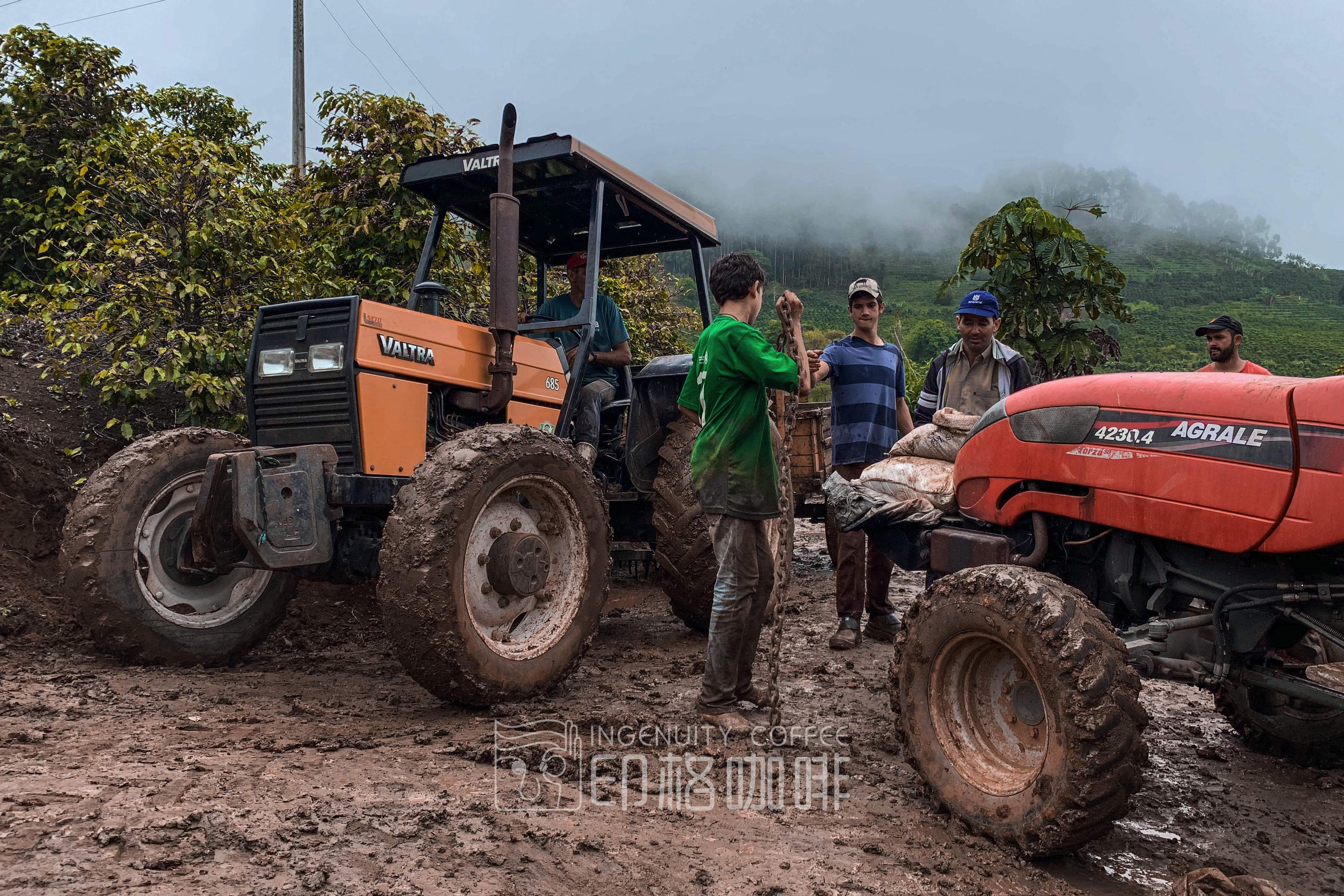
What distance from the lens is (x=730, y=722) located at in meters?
3.62

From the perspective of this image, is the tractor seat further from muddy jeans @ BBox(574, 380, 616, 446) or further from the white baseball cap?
the white baseball cap

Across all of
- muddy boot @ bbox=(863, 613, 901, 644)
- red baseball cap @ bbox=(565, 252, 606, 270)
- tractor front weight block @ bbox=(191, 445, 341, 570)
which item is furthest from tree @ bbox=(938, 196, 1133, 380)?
tractor front weight block @ bbox=(191, 445, 341, 570)

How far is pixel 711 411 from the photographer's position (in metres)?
3.85

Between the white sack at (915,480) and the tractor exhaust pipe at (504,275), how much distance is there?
1815mm

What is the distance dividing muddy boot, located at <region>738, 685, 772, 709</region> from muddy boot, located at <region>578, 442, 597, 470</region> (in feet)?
4.96

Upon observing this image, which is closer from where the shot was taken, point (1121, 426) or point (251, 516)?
point (1121, 426)

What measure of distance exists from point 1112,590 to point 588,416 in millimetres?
2933

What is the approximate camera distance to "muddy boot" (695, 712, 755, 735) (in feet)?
11.8

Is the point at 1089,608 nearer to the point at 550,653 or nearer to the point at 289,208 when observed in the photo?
the point at 550,653

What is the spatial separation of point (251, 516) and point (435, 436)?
0.97 metres

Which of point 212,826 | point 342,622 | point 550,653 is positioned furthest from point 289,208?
point 212,826

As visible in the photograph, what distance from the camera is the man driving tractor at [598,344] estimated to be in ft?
17.0

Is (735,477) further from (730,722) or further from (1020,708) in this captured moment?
(1020,708)

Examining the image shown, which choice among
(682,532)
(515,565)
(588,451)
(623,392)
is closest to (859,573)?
(682,532)
